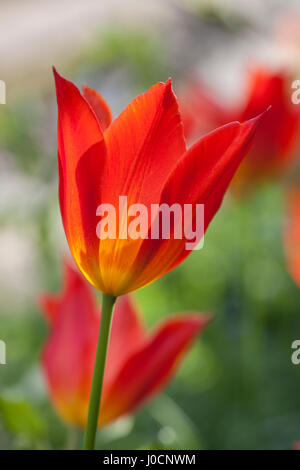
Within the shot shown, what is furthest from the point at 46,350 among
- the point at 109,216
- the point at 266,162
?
the point at 266,162

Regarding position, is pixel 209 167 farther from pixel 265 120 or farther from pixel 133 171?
pixel 265 120

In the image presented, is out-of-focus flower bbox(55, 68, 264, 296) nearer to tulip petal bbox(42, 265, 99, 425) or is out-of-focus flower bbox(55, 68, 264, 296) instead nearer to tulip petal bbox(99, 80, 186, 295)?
tulip petal bbox(99, 80, 186, 295)

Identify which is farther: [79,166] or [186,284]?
[186,284]

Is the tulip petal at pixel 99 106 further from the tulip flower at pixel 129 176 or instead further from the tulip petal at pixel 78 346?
the tulip petal at pixel 78 346

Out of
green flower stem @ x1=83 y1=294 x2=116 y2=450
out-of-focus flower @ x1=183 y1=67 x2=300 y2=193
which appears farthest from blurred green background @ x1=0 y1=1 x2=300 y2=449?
green flower stem @ x1=83 y1=294 x2=116 y2=450

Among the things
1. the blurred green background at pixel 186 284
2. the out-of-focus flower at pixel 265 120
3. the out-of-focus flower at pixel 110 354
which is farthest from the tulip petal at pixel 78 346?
the out-of-focus flower at pixel 265 120

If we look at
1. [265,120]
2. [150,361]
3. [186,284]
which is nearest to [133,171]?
[150,361]
